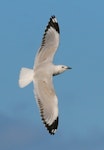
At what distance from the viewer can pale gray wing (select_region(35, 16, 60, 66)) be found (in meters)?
17.6

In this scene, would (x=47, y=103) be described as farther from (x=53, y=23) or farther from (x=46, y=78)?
(x=53, y=23)

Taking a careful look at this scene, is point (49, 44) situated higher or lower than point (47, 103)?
higher

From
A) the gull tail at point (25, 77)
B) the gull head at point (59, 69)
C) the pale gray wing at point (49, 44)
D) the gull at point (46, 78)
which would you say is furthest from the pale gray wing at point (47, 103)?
the pale gray wing at point (49, 44)

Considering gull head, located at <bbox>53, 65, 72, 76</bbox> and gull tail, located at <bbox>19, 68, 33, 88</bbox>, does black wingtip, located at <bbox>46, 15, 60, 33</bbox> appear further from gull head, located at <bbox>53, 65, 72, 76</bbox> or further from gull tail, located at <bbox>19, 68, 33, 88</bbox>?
gull tail, located at <bbox>19, 68, 33, 88</bbox>

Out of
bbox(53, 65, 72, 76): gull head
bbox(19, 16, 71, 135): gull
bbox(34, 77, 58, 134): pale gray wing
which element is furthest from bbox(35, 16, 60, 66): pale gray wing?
bbox(34, 77, 58, 134): pale gray wing

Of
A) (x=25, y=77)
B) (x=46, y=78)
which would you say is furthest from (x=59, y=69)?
(x=25, y=77)

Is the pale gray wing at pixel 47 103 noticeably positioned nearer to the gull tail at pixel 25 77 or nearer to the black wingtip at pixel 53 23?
the gull tail at pixel 25 77

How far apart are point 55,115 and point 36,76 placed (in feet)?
3.80

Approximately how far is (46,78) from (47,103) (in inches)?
30.7

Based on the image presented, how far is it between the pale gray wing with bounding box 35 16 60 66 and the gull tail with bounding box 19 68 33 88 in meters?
0.49

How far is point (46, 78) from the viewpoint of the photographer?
17.0 metres

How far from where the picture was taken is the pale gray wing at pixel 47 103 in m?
16.3

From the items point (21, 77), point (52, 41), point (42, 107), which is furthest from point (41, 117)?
point (52, 41)

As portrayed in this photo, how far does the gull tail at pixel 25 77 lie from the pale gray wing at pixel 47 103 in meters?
0.20
